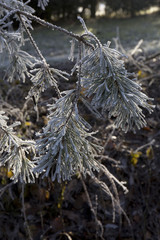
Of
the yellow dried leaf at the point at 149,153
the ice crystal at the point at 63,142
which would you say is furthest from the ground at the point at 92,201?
the ice crystal at the point at 63,142

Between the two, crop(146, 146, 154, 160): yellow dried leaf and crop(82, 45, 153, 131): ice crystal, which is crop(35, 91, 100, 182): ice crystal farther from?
crop(146, 146, 154, 160): yellow dried leaf

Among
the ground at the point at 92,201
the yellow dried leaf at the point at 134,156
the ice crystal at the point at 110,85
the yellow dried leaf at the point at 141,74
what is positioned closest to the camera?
the ice crystal at the point at 110,85

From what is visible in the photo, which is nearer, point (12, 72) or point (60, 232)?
point (12, 72)

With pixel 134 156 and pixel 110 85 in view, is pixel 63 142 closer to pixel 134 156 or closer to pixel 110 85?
pixel 110 85

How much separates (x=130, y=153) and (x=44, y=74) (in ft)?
5.68

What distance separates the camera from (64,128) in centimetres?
101

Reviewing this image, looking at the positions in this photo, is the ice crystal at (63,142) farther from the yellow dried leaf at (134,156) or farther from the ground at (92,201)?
the yellow dried leaf at (134,156)

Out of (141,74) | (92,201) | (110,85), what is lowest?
(92,201)

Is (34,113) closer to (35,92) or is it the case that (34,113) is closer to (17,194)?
(17,194)

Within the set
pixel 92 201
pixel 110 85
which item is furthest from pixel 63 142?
pixel 92 201

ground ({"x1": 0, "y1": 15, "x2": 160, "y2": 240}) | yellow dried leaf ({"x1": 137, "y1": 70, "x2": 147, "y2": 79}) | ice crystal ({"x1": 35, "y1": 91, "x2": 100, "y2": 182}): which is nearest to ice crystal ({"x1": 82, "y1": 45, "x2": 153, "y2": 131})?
ice crystal ({"x1": 35, "y1": 91, "x2": 100, "y2": 182})

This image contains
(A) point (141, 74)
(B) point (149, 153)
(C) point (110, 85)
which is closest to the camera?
(C) point (110, 85)

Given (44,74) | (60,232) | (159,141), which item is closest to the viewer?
(44,74)

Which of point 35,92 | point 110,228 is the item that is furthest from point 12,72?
point 110,228
